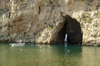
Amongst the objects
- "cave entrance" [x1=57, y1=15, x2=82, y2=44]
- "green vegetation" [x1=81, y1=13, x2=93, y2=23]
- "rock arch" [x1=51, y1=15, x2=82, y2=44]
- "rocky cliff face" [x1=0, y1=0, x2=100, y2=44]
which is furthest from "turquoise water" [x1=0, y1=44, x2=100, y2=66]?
"cave entrance" [x1=57, y1=15, x2=82, y2=44]

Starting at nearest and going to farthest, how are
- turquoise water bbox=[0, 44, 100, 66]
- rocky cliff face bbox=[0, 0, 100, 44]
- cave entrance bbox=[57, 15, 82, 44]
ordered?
turquoise water bbox=[0, 44, 100, 66] < rocky cliff face bbox=[0, 0, 100, 44] < cave entrance bbox=[57, 15, 82, 44]

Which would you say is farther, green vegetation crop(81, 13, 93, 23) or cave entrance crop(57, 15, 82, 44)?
cave entrance crop(57, 15, 82, 44)

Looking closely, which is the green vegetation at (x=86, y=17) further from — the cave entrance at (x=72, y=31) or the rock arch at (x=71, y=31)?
the cave entrance at (x=72, y=31)

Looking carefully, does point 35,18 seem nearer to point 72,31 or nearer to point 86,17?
point 72,31

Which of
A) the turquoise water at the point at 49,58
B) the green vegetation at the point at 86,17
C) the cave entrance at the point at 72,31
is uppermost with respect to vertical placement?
the green vegetation at the point at 86,17

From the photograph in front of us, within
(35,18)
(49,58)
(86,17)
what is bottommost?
(49,58)

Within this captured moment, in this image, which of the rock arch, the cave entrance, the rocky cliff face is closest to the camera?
the rocky cliff face

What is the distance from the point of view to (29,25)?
38531 mm

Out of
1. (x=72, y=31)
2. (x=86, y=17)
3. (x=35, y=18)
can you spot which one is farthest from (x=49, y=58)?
(x=72, y=31)

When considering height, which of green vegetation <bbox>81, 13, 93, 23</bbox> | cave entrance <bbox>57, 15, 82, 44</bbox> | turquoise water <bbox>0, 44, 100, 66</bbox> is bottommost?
turquoise water <bbox>0, 44, 100, 66</bbox>

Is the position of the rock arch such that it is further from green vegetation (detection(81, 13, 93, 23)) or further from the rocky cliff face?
green vegetation (detection(81, 13, 93, 23))

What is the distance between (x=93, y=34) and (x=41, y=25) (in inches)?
603

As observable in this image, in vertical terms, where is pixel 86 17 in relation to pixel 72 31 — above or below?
above

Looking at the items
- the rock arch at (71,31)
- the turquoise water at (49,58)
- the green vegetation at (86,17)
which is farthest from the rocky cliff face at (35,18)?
the turquoise water at (49,58)
